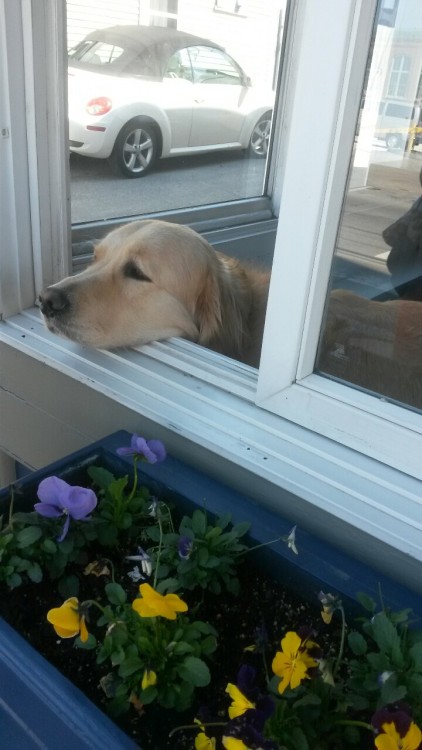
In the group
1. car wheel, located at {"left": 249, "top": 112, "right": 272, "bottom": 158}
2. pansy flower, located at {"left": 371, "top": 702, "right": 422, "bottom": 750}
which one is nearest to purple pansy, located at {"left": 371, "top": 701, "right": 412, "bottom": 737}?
pansy flower, located at {"left": 371, "top": 702, "right": 422, "bottom": 750}

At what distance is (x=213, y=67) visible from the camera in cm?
307

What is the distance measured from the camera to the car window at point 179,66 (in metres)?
2.81

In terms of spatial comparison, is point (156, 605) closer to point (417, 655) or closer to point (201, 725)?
point (201, 725)

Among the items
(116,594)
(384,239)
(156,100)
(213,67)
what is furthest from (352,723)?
(213,67)

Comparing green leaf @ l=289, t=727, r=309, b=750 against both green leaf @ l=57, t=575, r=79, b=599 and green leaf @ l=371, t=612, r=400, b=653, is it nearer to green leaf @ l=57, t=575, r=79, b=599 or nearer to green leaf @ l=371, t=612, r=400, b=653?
green leaf @ l=371, t=612, r=400, b=653

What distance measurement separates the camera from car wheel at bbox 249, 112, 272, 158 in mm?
3314

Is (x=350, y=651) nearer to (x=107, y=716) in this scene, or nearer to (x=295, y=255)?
(x=107, y=716)

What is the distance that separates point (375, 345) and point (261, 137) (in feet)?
6.96

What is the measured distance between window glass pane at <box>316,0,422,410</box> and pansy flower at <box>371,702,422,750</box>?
0.59m

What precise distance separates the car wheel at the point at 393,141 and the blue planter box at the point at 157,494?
1220 millimetres

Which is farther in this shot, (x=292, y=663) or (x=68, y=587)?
(x=68, y=587)

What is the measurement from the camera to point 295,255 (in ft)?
3.86

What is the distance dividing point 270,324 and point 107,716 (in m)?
→ 0.72

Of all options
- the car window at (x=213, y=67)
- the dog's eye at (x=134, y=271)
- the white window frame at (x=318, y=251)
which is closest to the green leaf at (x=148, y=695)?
the white window frame at (x=318, y=251)
